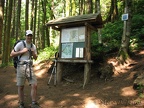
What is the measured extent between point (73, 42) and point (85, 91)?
2356mm

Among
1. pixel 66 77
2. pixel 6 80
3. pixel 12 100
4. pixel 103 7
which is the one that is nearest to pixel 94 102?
pixel 12 100

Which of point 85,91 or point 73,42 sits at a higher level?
point 73,42

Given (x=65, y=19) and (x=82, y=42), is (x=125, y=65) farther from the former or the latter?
(x=65, y=19)

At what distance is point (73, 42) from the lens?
8445 millimetres

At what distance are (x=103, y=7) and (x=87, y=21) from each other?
27748 mm

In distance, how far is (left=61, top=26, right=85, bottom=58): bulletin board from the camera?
8234 millimetres

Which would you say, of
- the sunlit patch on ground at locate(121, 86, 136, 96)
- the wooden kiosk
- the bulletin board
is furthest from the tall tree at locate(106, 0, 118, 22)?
the sunlit patch on ground at locate(121, 86, 136, 96)

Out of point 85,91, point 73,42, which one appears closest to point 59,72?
point 73,42

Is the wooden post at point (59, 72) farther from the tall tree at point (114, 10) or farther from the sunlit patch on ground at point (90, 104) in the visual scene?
the tall tree at point (114, 10)

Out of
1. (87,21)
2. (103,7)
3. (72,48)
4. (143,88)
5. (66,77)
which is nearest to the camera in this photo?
(143,88)

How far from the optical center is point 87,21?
7.80 m

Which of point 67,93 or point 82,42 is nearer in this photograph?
point 67,93

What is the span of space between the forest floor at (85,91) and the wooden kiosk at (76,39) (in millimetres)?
649

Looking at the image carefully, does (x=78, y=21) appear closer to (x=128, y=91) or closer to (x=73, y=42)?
(x=73, y=42)
